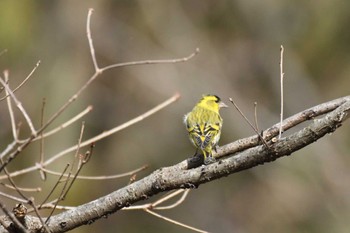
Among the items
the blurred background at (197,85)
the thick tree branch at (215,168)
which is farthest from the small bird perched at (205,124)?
the blurred background at (197,85)

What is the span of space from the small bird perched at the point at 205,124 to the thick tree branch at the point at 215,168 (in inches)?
36.6

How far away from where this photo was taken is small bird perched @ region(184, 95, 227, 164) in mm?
6352

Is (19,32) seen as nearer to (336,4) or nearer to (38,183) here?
(38,183)

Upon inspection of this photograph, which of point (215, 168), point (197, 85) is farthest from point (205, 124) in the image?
point (197, 85)

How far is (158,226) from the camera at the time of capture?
1856 centimetres

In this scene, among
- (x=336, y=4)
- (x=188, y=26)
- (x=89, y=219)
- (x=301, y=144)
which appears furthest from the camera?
(x=188, y=26)

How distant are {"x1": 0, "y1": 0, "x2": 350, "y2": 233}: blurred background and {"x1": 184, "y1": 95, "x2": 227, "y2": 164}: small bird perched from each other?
8434 mm

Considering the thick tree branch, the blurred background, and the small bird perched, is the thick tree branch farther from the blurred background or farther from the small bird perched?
the blurred background

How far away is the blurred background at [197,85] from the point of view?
17.2 metres

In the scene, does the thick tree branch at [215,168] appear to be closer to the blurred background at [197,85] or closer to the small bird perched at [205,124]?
the small bird perched at [205,124]

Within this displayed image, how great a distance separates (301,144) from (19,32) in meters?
13.2

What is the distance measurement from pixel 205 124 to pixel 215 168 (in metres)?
2.43

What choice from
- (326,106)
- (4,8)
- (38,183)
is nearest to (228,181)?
(38,183)

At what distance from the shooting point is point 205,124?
22.9 feet
